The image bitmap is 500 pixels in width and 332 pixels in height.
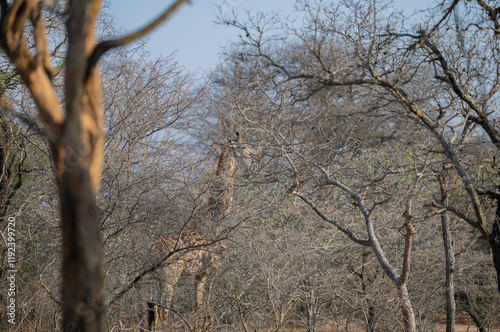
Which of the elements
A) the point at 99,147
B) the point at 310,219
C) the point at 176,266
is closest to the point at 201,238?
the point at 176,266

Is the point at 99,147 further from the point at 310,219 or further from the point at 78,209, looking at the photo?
the point at 310,219

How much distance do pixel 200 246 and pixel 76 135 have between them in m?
5.19

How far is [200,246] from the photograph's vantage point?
23.1 feet

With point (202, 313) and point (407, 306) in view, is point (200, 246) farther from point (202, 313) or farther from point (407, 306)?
point (407, 306)

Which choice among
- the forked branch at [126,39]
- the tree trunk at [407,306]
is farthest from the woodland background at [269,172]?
the forked branch at [126,39]

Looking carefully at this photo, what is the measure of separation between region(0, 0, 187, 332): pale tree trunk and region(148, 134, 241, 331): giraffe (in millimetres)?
4494

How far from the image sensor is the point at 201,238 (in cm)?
715

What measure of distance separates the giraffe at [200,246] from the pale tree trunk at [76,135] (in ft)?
14.7

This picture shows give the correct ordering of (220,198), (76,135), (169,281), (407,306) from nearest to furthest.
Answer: (76,135) < (407,306) < (220,198) < (169,281)

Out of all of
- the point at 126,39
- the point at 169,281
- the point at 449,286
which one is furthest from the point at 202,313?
the point at 126,39

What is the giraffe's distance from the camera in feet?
23.6

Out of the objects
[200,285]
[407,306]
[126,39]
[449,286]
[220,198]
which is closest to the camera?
[126,39]

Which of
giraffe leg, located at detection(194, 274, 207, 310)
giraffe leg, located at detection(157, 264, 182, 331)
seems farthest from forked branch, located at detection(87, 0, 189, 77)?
giraffe leg, located at detection(194, 274, 207, 310)

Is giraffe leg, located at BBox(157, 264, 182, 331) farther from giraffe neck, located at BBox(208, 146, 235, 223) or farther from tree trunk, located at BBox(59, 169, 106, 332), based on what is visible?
tree trunk, located at BBox(59, 169, 106, 332)
